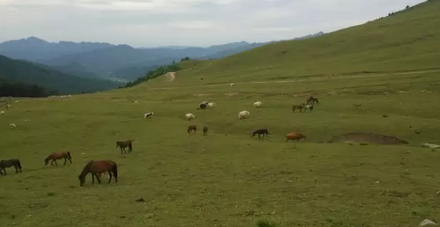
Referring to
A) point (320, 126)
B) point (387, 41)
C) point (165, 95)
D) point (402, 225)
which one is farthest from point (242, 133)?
point (387, 41)

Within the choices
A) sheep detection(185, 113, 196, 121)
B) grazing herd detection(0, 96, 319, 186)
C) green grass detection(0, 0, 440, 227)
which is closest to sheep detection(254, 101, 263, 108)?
grazing herd detection(0, 96, 319, 186)

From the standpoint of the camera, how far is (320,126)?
1662 inches

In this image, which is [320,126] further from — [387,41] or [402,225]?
[387,41]

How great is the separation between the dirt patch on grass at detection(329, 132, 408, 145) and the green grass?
86cm

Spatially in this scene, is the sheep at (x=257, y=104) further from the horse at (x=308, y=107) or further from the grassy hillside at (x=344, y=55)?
the grassy hillside at (x=344, y=55)

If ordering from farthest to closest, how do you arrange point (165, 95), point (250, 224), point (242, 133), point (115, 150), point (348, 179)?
point (165, 95) → point (242, 133) → point (115, 150) → point (348, 179) → point (250, 224)

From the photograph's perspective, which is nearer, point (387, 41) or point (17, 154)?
point (17, 154)

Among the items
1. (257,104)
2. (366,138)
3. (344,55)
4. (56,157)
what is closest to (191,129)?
(56,157)

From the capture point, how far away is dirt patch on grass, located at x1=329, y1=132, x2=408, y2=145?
1484 inches

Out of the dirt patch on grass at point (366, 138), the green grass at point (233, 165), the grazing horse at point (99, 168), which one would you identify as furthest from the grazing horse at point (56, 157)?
the dirt patch on grass at point (366, 138)

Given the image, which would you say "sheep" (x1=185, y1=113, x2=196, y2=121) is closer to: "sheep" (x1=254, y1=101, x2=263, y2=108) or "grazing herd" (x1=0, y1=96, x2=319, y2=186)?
"grazing herd" (x1=0, y1=96, x2=319, y2=186)

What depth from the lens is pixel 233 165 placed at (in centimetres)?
2927

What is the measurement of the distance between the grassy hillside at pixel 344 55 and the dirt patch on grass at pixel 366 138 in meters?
45.0

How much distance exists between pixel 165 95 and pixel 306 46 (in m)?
63.2
